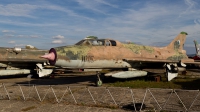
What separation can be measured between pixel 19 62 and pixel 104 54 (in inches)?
487

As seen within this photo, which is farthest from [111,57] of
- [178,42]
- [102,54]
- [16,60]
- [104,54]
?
[16,60]

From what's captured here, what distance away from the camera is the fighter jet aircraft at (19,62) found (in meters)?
21.4

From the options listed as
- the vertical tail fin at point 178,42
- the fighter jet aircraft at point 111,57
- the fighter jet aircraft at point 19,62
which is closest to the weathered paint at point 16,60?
the fighter jet aircraft at point 19,62

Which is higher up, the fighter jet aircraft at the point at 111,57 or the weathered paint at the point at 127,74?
the fighter jet aircraft at the point at 111,57

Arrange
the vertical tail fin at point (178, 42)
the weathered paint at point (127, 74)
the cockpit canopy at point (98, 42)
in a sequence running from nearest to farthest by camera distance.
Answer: the weathered paint at point (127, 74)
the cockpit canopy at point (98, 42)
the vertical tail fin at point (178, 42)

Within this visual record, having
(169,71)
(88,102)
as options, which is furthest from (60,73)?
(88,102)

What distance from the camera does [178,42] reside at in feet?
72.5

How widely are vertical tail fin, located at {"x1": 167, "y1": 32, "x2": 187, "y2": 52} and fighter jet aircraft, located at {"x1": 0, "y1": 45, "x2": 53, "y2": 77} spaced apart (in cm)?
1406

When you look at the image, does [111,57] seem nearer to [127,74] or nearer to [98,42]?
[98,42]

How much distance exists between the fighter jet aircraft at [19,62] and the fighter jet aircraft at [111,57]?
819cm

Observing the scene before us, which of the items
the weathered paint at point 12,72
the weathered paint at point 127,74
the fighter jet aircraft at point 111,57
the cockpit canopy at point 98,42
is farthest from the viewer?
the weathered paint at point 12,72

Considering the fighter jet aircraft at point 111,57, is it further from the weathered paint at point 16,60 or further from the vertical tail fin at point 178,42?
the weathered paint at point 16,60

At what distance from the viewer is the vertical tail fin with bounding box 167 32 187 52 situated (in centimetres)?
2184

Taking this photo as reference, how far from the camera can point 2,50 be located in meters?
21.8
